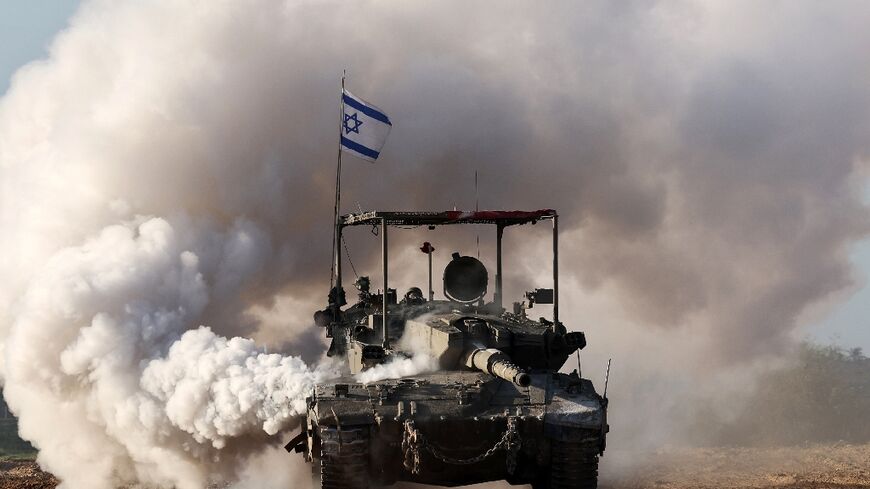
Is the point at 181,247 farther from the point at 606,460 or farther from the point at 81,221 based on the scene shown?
the point at 606,460

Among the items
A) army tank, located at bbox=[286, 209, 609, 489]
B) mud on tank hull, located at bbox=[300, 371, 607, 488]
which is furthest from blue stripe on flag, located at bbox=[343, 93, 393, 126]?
mud on tank hull, located at bbox=[300, 371, 607, 488]

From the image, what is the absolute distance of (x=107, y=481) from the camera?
76.7 feet

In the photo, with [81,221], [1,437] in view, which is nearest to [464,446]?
[81,221]

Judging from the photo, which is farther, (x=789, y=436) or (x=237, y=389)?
(x=789, y=436)

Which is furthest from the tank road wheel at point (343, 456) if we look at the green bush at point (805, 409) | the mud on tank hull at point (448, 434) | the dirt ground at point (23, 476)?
the green bush at point (805, 409)

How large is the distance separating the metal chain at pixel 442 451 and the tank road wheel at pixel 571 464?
2.15 ft

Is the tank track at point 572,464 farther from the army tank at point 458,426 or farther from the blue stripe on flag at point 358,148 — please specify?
the blue stripe on flag at point 358,148

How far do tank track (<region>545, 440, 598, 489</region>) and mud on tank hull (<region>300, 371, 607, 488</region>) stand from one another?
16 mm

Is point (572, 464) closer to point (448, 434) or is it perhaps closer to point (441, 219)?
point (448, 434)

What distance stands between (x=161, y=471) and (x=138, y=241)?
17.2 ft

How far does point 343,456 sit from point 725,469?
11565 millimetres

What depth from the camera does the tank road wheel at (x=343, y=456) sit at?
1598 cm

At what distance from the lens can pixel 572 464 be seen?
1653cm

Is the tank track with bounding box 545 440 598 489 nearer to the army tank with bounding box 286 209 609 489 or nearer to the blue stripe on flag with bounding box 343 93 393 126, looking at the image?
the army tank with bounding box 286 209 609 489
